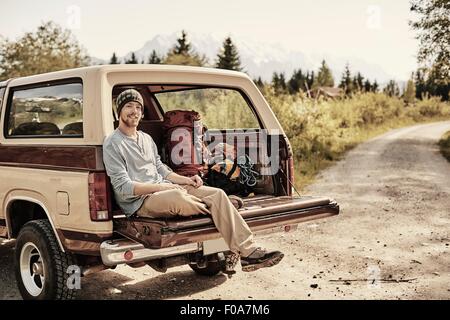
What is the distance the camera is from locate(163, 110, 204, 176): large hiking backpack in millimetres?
4938

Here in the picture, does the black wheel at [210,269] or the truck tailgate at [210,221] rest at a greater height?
the truck tailgate at [210,221]

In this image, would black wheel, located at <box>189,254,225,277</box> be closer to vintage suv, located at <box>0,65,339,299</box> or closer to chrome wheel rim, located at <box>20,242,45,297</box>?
vintage suv, located at <box>0,65,339,299</box>

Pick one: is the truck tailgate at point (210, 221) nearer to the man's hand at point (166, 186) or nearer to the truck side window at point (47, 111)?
the man's hand at point (166, 186)

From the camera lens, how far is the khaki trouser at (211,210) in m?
3.78

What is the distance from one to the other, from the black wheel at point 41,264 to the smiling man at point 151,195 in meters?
0.66

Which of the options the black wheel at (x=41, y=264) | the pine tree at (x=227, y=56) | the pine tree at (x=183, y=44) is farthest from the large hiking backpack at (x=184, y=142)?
the pine tree at (x=183, y=44)

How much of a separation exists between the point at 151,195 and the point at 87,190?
458 mm

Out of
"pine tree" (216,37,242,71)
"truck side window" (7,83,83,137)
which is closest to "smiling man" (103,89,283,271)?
"truck side window" (7,83,83,137)

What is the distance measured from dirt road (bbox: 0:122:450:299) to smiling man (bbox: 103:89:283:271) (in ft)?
3.44

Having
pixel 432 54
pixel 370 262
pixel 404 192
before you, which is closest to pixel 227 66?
pixel 432 54

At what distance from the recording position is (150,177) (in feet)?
13.8

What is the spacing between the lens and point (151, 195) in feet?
12.6

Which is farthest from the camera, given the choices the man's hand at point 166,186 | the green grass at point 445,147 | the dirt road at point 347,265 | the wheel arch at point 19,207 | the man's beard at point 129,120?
the green grass at point 445,147
